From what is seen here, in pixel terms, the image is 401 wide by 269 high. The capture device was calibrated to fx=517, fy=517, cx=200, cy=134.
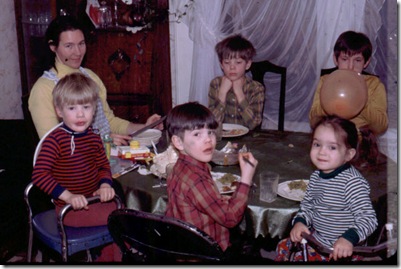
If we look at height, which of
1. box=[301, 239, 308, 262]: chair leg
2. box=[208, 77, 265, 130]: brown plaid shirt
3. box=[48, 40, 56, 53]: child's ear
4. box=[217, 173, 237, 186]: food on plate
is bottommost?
box=[301, 239, 308, 262]: chair leg

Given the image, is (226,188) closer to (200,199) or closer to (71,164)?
(200,199)

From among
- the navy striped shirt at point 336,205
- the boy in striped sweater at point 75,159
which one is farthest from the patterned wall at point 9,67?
the navy striped shirt at point 336,205

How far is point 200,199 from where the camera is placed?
5.77ft

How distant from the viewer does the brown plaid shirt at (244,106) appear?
10.2 ft

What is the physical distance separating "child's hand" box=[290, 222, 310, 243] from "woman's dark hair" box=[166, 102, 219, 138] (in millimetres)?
469

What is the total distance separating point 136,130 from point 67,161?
75cm

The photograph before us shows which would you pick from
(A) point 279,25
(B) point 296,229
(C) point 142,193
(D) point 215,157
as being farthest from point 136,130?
(A) point 279,25

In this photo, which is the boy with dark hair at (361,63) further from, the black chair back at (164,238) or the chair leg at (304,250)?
the black chair back at (164,238)

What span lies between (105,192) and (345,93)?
3.76 ft

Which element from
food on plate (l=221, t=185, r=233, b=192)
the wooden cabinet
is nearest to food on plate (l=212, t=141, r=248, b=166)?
food on plate (l=221, t=185, r=233, b=192)

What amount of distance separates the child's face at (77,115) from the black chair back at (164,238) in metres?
0.67

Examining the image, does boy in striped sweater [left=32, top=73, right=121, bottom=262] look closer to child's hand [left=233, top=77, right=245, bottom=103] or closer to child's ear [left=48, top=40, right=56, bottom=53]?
child's ear [left=48, top=40, right=56, bottom=53]

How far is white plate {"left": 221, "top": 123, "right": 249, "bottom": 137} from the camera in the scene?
282cm

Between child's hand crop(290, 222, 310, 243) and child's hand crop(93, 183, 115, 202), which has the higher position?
child's hand crop(93, 183, 115, 202)
